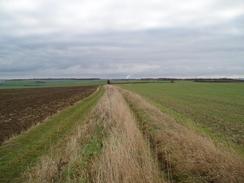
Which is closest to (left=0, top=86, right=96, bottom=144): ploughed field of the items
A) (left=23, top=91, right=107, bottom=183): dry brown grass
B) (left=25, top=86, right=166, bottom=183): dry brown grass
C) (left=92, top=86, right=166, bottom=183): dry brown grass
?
(left=23, top=91, right=107, bottom=183): dry brown grass

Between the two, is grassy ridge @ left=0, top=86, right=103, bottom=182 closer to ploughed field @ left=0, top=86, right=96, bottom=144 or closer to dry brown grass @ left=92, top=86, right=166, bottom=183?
ploughed field @ left=0, top=86, right=96, bottom=144

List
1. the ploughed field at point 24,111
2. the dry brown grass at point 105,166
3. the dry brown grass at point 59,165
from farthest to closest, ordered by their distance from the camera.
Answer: the ploughed field at point 24,111 → the dry brown grass at point 59,165 → the dry brown grass at point 105,166

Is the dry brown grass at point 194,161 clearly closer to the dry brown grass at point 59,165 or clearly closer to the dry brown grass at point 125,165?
the dry brown grass at point 125,165

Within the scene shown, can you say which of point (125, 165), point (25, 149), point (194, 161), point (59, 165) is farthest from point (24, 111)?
point (194, 161)

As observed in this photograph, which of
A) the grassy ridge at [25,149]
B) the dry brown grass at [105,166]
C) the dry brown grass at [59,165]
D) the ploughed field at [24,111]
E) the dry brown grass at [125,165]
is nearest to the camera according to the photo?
the dry brown grass at [125,165]

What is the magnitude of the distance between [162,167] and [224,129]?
8.66m

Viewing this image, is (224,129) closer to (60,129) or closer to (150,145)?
(150,145)

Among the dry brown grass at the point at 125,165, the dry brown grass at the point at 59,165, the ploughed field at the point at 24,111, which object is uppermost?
the dry brown grass at the point at 125,165

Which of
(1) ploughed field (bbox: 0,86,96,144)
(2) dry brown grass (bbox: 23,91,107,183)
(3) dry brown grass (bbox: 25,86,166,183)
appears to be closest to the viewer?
(3) dry brown grass (bbox: 25,86,166,183)

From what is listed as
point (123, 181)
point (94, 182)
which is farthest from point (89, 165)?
point (123, 181)

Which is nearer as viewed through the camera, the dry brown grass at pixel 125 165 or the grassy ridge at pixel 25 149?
the dry brown grass at pixel 125 165

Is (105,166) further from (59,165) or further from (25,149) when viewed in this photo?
(25,149)

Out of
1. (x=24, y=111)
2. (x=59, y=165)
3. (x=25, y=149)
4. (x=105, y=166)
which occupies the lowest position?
(x=24, y=111)

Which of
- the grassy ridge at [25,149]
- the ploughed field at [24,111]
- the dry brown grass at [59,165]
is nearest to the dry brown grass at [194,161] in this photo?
the dry brown grass at [59,165]
